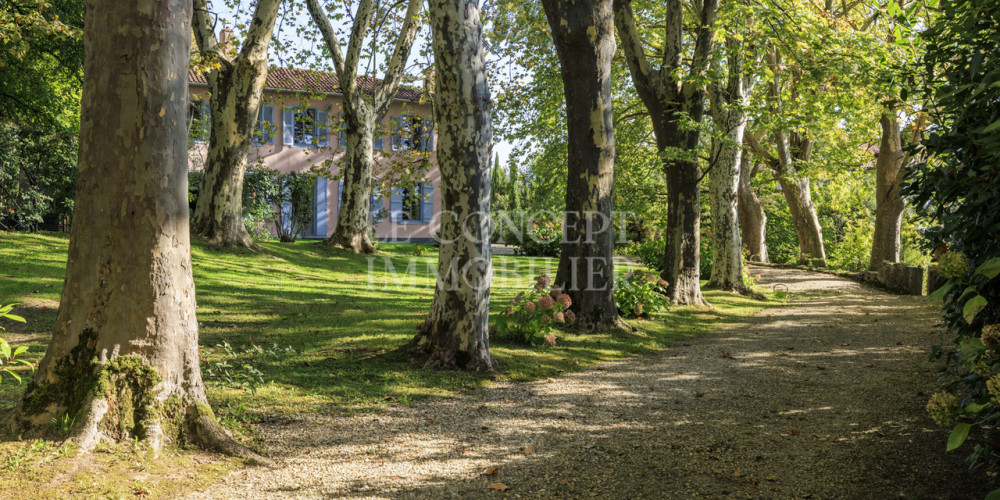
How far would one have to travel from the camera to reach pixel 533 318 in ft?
27.0

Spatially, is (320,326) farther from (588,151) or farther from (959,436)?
(959,436)

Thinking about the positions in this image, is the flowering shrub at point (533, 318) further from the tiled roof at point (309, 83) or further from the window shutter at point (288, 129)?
the window shutter at point (288, 129)

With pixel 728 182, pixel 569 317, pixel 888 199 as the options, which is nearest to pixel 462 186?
pixel 569 317

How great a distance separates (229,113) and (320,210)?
15.2m

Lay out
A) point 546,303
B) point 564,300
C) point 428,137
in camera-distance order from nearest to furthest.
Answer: point 546,303 → point 564,300 → point 428,137

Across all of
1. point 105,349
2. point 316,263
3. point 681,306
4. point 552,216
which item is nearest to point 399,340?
point 105,349

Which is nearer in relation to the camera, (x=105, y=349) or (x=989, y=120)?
(x=989, y=120)

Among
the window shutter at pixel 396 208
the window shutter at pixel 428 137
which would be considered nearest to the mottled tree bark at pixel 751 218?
the window shutter at pixel 428 137

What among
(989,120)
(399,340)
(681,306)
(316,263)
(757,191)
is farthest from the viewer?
(757,191)

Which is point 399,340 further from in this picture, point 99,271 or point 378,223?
point 378,223

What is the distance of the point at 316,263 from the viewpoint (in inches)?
631

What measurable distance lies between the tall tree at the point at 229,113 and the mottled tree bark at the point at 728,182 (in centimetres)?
927

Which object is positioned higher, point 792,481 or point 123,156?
point 123,156

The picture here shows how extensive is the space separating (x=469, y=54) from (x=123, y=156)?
3.45 meters
